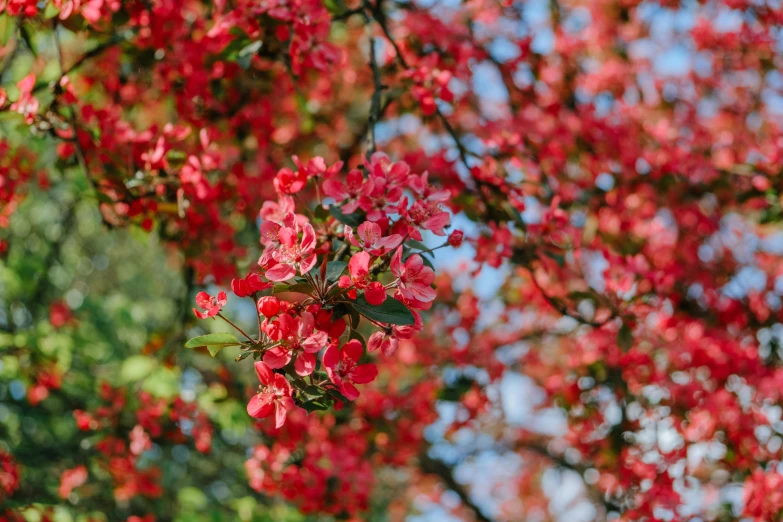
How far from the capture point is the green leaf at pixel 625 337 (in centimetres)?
261

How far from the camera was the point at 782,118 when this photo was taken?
6.44 meters

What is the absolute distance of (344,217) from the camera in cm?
162

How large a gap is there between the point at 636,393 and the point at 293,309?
313 cm

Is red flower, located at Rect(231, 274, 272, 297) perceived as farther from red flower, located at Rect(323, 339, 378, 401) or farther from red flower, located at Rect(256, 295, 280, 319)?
red flower, located at Rect(323, 339, 378, 401)

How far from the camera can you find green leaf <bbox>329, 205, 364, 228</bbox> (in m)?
1.61

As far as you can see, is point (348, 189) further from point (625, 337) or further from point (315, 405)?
point (625, 337)

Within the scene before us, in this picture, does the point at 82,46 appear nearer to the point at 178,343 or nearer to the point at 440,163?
the point at 178,343

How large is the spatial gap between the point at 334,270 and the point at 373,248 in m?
0.10

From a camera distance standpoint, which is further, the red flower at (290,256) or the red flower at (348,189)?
the red flower at (348,189)

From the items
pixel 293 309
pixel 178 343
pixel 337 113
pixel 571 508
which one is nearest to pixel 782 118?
pixel 337 113

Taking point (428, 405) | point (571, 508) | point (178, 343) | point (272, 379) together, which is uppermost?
point (272, 379)

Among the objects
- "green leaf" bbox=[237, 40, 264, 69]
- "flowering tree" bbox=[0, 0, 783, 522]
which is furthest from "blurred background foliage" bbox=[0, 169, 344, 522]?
"green leaf" bbox=[237, 40, 264, 69]

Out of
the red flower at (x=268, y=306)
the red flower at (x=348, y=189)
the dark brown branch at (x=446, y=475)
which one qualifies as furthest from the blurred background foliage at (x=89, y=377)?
the red flower at (x=268, y=306)

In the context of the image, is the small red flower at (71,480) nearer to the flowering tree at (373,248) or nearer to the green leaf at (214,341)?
the flowering tree at (373,248)
